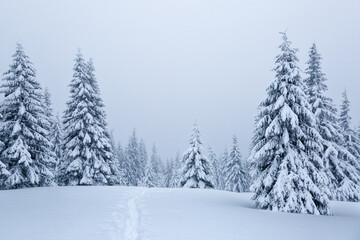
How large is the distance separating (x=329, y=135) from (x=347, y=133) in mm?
9608

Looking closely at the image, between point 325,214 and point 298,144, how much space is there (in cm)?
422

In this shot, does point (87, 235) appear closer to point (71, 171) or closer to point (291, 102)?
point (291, 102)

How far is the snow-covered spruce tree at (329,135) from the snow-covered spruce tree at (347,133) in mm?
5404

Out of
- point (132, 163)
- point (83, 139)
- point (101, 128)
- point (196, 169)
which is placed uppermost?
point (101, 128)

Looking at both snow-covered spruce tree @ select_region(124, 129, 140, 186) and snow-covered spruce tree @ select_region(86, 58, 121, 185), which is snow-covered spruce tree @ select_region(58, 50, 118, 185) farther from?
snow-covered spruce tree @ select_region(124, 129, 140, 186)

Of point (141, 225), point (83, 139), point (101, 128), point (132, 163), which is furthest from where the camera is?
point (132, 163)

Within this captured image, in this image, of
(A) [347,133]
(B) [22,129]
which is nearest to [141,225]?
(B) [22,129]

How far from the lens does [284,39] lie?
18031 mm

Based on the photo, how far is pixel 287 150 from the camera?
1672 cm

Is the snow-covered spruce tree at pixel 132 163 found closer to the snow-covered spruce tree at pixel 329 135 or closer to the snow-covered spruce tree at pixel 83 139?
the snow-covered spruce tree at pixel 83 139

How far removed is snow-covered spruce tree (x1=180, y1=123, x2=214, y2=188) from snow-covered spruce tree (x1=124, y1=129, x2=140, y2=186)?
82.9 ft

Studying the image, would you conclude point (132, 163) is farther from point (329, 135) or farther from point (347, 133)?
point (329, 135)

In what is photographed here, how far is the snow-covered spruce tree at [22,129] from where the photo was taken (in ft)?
78.1

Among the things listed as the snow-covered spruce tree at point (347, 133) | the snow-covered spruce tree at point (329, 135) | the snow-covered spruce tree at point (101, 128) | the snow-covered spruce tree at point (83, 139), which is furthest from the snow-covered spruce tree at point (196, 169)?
the snow-covered spruce tree at point (347, 133)
